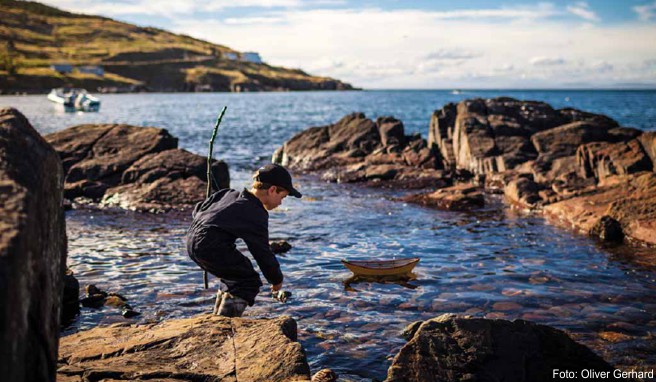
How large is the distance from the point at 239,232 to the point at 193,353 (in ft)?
5.08

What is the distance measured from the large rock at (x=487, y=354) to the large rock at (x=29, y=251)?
11.9 feet

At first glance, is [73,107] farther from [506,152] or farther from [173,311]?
[173,311]

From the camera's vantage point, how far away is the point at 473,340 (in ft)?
22.3

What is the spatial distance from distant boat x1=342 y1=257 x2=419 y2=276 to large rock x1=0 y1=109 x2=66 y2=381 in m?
9.51

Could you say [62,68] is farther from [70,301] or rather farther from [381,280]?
[381,280]

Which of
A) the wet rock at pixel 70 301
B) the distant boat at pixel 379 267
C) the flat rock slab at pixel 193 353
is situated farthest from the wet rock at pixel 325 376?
the wet rock at pixel 70 301

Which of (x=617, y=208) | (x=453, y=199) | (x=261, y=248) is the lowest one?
(x=453, y=199)

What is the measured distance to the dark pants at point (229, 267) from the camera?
7398mm

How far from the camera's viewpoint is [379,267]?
14062 millimetres

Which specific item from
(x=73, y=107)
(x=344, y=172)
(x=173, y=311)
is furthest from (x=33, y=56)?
(x=173, y=311)

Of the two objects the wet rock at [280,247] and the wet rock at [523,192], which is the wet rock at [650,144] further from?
the wet rock at [280,247]

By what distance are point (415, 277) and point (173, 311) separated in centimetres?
614

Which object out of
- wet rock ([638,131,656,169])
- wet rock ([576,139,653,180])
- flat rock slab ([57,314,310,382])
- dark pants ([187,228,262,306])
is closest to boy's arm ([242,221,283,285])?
dark pants ([187,228,262,306])

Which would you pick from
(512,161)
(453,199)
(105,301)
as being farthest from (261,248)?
(512,161)
